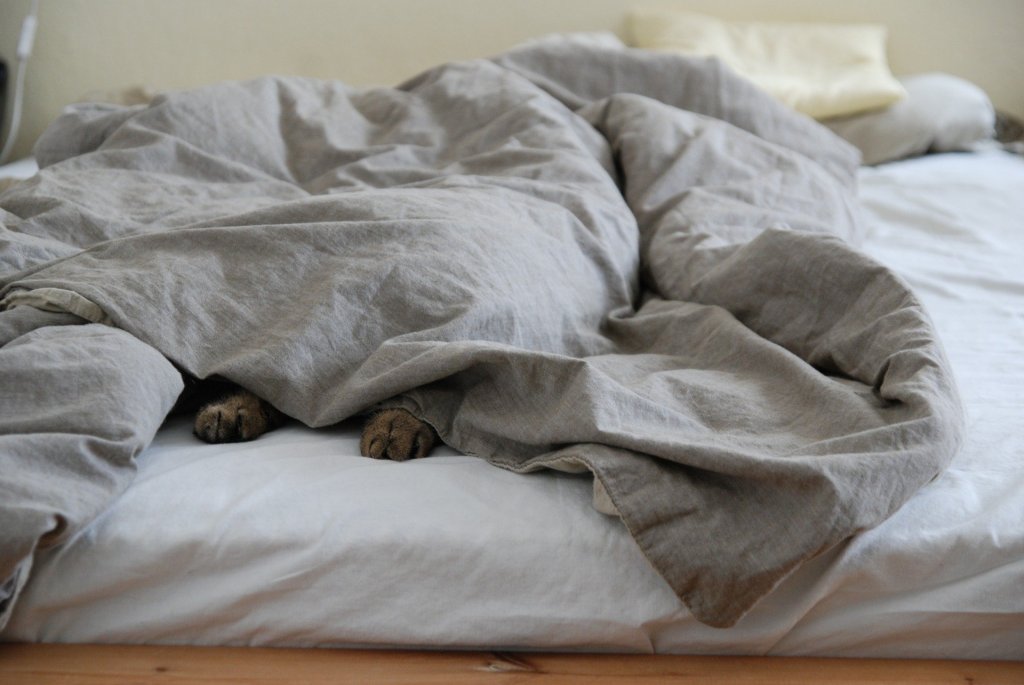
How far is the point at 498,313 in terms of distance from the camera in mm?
1046

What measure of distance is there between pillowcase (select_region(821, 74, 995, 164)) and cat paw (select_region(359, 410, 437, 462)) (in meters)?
1.77

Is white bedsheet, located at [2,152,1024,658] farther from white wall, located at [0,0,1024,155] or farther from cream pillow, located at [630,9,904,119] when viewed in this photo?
white wall, located at [0,0,1024,155]

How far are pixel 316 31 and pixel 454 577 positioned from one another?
221 cm

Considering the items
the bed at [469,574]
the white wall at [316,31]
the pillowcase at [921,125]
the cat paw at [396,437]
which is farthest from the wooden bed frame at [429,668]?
the white wall at [316,31]

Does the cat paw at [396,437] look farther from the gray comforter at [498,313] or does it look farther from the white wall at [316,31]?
the white wall at [316,31]

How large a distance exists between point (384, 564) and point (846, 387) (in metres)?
0.48

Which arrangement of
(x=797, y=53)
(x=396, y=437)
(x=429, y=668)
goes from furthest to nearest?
(x=797, y=53), (x=396, y=437), (x=429, y=668)

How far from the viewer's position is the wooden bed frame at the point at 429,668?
2.54ft

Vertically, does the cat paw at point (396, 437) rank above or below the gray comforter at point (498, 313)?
below

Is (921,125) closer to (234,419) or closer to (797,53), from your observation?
(797,53)

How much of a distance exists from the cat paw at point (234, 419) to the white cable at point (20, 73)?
205 cm

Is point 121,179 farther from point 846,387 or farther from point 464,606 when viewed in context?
point 846,387

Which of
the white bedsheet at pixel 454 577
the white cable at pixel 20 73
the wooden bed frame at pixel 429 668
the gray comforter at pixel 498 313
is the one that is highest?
the gray comforter at pixel 498 313

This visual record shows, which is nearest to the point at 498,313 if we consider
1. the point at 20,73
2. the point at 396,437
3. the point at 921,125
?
the point at 396,437
